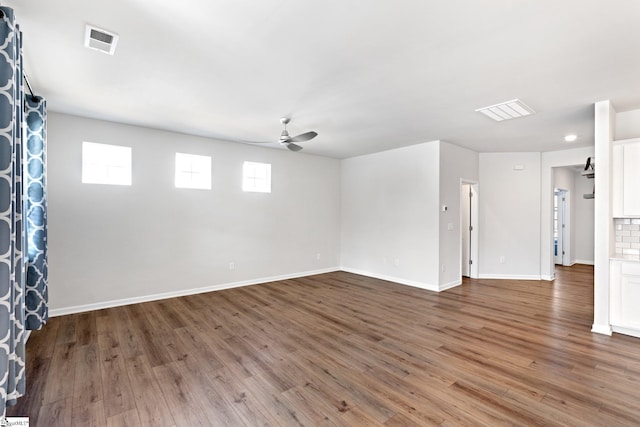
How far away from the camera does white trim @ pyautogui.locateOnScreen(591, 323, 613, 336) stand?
348 centimetres

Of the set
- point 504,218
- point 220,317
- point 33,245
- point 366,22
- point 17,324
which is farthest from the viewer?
point 504,218

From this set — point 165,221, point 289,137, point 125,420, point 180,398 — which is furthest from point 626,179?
point 165,221

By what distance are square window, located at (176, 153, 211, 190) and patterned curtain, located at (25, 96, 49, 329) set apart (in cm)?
193

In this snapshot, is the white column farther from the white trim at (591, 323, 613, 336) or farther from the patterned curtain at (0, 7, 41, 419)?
the patterned curtain at (0, 7, 41, 419)

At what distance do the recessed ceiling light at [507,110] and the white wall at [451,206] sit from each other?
1.49 metres

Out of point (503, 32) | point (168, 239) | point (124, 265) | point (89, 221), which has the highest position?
point (503, 32)

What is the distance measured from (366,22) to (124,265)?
186 inches

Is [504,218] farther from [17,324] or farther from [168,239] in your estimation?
[17,324]

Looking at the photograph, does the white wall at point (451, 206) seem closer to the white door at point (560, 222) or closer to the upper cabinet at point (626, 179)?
the upper cabinet at point (626, 179)

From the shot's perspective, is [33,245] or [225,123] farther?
[225,123]

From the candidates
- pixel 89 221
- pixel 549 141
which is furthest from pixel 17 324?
pixel 549 141

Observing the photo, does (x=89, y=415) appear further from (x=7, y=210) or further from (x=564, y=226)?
(x=564, y=226)

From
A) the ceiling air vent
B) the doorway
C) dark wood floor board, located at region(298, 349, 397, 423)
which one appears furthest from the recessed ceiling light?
the ceiling air vent

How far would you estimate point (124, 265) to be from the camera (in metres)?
4.59
